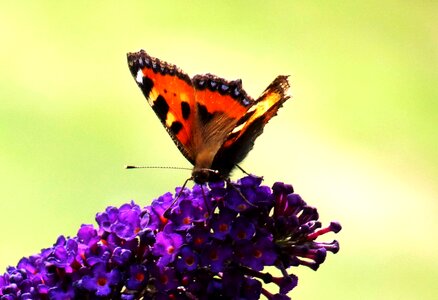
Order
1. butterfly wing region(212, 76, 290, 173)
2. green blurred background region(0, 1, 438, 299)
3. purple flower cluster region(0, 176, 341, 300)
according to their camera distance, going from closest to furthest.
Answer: purple flower cluster region(0, 176, 341, 300), butterfly wing region(212, 76, 290, 173), green blurred background region(0, 1, 438, 299)

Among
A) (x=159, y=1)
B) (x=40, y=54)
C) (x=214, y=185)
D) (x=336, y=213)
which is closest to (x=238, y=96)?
(x=214, y=185)

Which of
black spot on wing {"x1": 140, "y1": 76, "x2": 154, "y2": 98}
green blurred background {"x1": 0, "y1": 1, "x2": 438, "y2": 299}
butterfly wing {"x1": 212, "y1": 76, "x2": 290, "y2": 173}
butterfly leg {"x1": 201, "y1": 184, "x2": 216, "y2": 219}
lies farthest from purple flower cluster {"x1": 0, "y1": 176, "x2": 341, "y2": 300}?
green blurred background {"x1": 0, "y1": 1, "x2": 438, "y2": 299}

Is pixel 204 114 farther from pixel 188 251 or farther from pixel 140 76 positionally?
pixel 188 251

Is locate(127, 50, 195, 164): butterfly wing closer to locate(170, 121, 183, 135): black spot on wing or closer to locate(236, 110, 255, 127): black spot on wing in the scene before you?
locate(170, 121, 183, 135): black spot on wing

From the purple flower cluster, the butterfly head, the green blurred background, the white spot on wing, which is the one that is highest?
the green blurred background

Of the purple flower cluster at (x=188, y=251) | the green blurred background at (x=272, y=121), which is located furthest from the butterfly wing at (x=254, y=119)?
the green blurred background at (x=272, y=121)

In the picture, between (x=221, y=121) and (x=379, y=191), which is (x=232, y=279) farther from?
(x=379, y=191)
